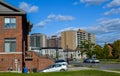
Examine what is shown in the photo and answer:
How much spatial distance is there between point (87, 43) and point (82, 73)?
3876 inches

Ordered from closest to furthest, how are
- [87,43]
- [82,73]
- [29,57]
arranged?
[82,73] < [29,57] < [87,43]

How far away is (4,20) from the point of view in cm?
4975

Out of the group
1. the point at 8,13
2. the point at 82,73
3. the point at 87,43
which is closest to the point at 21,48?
the point at 8,13

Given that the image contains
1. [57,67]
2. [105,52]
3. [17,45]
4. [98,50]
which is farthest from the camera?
[105,52]

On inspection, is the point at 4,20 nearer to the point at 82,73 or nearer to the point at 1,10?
the point at 1,10

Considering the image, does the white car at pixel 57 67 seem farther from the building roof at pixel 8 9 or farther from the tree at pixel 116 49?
the tree at pixel 116 49

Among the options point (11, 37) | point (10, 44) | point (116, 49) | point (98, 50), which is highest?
point (116, 49)

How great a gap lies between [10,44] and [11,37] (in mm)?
1101

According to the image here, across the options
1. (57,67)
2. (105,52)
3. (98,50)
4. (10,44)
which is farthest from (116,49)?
(10,44)

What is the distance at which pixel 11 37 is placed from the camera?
49.7 m

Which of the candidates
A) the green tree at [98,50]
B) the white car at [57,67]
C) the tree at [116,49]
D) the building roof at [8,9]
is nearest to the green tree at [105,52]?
the green tree at [98,50]

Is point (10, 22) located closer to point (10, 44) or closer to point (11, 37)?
point (11, 37)

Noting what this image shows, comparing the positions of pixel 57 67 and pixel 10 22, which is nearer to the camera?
pixel 10 22

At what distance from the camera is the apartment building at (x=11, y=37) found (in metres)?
49.0
